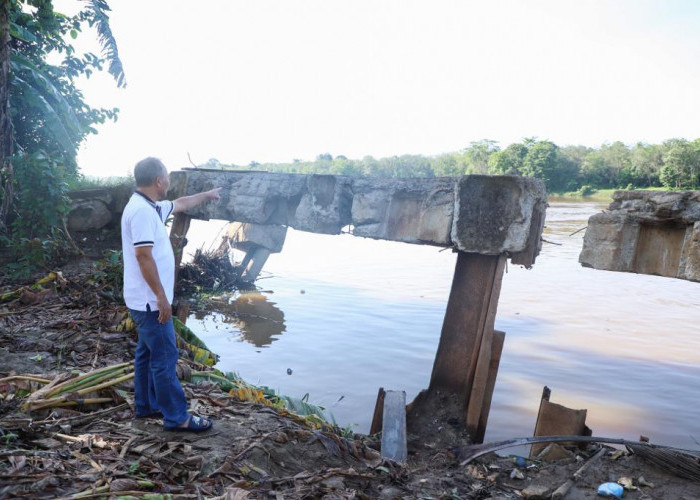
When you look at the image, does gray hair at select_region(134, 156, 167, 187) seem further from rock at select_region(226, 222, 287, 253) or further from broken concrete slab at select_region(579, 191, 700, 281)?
rock at select_region(226, 222, 287, 253)

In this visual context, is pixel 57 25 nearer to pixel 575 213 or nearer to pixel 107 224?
pixel 107 224

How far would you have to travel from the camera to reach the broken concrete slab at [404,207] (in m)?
4.02

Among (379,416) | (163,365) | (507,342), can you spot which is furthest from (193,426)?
(507,342)

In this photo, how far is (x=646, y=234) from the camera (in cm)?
389

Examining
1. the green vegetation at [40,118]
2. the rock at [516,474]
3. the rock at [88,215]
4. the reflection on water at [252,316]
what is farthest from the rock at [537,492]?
the rock at [88,215]

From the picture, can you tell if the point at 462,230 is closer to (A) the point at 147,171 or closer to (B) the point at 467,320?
(B) the point at 467,320

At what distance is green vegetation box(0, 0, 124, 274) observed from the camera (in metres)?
7.93

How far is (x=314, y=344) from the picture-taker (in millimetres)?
7391

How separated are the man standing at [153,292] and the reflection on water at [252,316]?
13.5ft

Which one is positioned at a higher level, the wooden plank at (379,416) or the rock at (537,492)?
the rock at (537,492)

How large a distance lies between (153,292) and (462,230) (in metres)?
2.26

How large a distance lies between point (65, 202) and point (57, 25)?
4.60 m

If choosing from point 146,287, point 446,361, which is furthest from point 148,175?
point 446,361

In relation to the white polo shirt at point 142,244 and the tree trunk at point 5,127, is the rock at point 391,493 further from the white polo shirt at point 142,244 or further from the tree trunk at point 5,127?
the tree trunk at point 5,127
